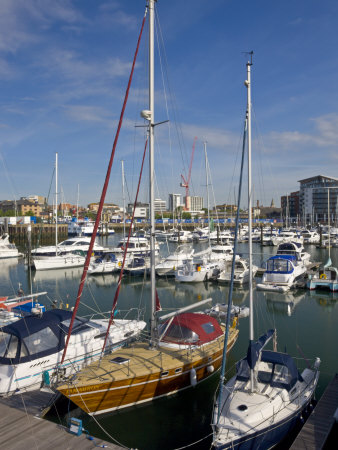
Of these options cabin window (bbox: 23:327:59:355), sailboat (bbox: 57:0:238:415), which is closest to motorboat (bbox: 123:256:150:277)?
sailboat (bbox: 57:0:238:415)

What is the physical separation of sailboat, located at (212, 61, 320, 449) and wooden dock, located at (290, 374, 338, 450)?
41 centimetres

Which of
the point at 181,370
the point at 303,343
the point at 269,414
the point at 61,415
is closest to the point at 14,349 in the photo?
the point at 61,415

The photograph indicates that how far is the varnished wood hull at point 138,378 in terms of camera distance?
34.5ft

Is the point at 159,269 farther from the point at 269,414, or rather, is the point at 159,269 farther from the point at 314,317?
the point at 269,414

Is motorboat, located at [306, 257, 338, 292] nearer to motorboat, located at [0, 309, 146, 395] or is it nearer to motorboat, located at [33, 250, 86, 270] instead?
motorboat, located at [0, 309, 146, 395]

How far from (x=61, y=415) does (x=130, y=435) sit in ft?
8.00

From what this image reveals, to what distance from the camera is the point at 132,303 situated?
89.5ft

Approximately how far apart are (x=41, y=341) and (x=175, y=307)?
581 inches

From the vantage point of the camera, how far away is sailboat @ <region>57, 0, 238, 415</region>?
1070 cm

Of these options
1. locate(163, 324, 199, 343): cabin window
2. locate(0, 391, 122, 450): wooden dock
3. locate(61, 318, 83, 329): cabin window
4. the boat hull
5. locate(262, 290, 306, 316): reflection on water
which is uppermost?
locate(61, 318, 83, 329): cabin window

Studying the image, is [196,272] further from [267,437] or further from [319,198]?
[319,198]

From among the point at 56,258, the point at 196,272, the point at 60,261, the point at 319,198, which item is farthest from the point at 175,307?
the point at 319,198

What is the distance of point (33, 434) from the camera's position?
8.59 metres

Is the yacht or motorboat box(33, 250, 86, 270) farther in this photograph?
motorboat box(33, 250, 86, 270)
